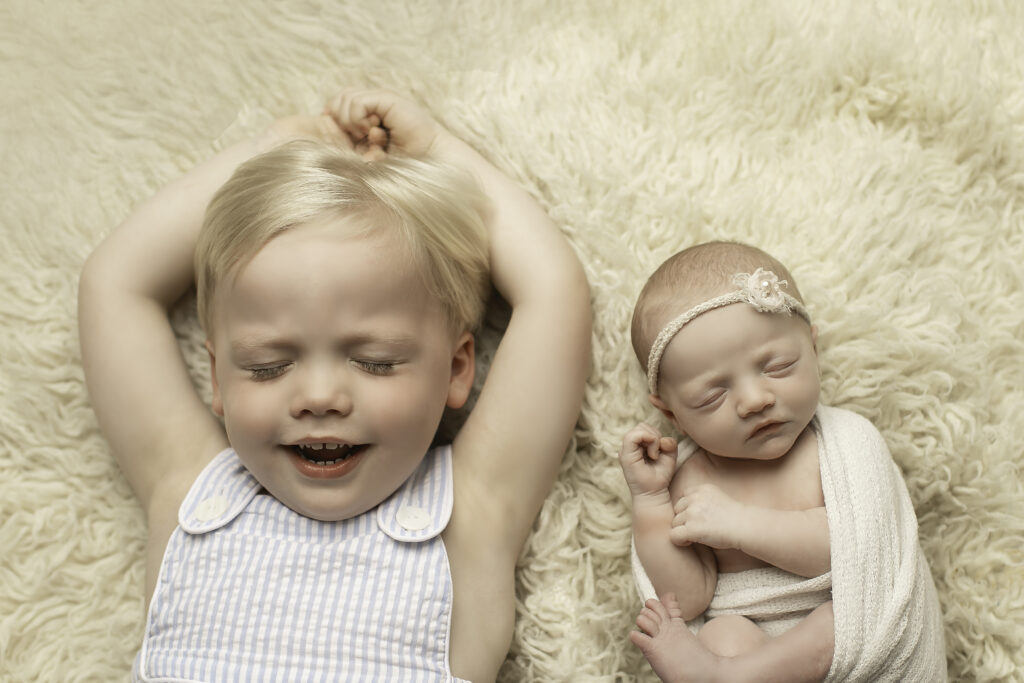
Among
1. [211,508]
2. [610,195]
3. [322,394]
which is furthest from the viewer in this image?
[610,195]

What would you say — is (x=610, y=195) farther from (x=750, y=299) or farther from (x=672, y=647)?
(x=672, y=647)

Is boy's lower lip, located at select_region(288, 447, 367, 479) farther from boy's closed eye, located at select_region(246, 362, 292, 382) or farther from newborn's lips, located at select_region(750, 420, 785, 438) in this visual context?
newborn's lips, located at select_region(750, 420, 785, 438)

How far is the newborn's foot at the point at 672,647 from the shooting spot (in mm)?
1284

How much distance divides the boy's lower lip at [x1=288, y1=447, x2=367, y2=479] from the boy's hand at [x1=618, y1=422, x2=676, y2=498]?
367 mm

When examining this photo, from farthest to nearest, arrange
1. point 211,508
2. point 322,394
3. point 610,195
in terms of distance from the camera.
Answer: point 610,195
point 211,508
point 322,394

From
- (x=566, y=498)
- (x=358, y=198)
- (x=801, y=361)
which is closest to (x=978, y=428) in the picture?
(x=801, y=361)

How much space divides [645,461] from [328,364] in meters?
0.46

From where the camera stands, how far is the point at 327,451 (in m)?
1.36

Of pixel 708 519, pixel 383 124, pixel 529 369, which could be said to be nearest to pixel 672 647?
pixel 708 519

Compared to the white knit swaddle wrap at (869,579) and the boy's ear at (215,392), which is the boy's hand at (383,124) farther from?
the white knit swaddle wrap at (869,579)

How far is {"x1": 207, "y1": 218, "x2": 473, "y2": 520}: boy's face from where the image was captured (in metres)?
1.27

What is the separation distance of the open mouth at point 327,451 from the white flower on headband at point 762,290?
1.75 ft

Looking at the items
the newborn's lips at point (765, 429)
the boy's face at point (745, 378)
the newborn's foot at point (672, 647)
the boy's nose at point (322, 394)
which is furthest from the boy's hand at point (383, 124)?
the newborn's foot at point (672, 647)

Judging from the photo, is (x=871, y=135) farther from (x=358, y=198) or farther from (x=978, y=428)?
(x=358, y=198)
